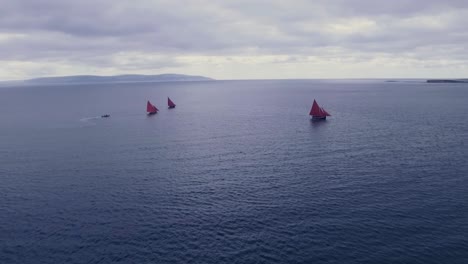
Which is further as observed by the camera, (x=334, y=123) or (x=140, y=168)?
(x=334, y=123)

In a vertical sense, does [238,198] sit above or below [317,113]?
below

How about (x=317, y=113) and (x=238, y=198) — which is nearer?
(x=238, y=198)

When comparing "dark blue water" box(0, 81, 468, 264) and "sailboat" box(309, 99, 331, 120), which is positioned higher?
"sailboat" box(309, 99, 331, 120)

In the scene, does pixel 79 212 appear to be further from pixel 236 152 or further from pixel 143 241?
pixel 236 152

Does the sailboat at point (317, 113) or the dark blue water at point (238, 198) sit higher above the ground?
the sailboat at point (317, 113)

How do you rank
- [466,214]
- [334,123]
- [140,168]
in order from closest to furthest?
[466,214] → [140,168] → [334,123]

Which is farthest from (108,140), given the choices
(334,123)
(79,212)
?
(334,123)

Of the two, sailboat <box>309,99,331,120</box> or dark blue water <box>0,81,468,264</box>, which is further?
sailboat <box>309,99,331,120</box>

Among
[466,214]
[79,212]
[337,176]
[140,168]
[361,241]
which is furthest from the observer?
[140,168]
